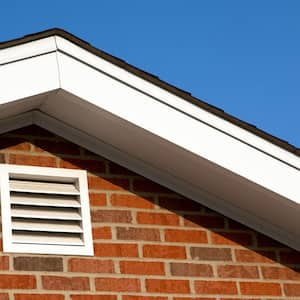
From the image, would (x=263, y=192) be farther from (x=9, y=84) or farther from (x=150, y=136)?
(x=9, y=84)

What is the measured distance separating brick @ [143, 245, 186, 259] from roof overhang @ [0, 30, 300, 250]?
377mm

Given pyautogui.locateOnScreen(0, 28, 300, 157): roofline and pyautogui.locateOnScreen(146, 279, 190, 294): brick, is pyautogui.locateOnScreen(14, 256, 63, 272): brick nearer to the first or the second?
pyautogui.locateOnScreen(146, 279, 190, 294): brick

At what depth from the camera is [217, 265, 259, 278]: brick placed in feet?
22.6

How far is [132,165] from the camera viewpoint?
6.93 metres

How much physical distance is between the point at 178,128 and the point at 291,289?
1330 mm

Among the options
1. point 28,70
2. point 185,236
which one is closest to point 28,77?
point 28,70

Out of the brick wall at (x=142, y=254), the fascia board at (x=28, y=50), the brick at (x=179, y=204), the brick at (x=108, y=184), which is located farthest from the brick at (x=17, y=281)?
the fascia board at (x=28, y=50)

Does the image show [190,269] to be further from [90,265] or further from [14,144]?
[14,144]

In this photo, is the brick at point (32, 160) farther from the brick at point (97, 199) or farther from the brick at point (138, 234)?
the brick at point (138, 234)

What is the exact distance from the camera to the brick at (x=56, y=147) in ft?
22.2

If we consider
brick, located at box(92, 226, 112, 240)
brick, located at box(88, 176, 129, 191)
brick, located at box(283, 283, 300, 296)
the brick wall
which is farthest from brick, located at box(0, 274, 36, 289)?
brick, located at box(283, 283, 300, 296)

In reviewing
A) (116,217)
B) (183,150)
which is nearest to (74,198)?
(116,217)

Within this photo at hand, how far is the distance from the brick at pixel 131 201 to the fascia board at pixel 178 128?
533mm

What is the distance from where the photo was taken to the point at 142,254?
6707 millimetres
